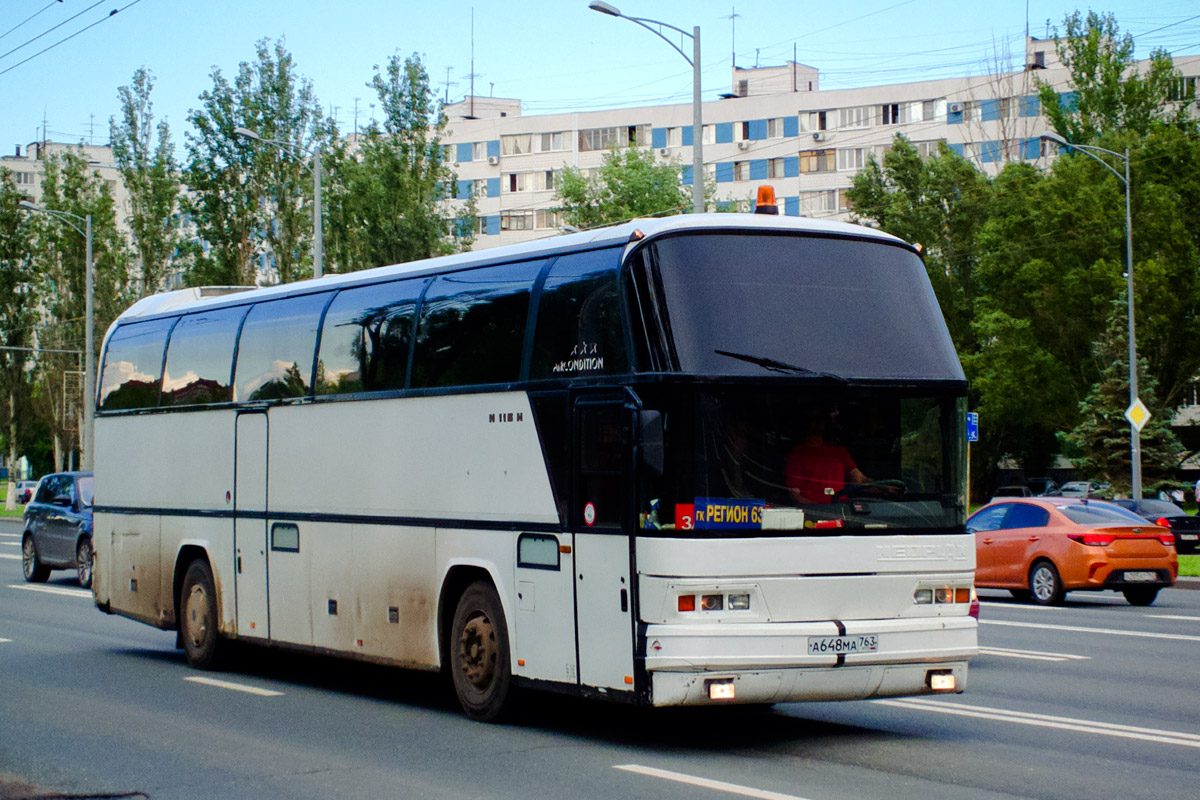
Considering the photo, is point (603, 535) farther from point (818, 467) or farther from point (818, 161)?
point (818, 161)

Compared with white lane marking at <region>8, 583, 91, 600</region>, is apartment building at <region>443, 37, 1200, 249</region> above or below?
above

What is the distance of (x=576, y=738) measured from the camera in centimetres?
977

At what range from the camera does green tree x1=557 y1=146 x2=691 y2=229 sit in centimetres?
6881

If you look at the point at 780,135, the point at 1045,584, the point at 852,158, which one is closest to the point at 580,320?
the point at 1045,584

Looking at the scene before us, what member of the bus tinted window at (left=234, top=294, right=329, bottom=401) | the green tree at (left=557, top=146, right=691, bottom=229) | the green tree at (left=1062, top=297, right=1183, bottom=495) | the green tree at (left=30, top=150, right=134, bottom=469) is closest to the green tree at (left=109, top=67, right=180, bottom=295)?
the green tree at (left=30, top=150, right=134, bottom=469)

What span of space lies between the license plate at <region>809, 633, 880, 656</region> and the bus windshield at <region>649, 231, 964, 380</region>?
1544 mm

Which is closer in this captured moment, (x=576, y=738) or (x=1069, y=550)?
(x=576, y=738)

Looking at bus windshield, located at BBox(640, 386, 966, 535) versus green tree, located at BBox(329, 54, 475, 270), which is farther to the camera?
green tree, located at BBox(329, 54, 475, 270)

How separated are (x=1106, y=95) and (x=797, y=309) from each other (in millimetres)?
58476

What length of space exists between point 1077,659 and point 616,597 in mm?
6611

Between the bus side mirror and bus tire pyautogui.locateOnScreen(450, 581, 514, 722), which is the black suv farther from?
the bus side mirror

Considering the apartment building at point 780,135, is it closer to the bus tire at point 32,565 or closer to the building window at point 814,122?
the building window at point 814,122

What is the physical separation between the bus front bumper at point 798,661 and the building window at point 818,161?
78.6 metres

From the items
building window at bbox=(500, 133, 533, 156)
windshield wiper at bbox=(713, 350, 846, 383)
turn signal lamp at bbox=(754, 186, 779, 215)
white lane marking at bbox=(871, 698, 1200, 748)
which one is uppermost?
building window at bbox=(500, 133, 533, 156)
